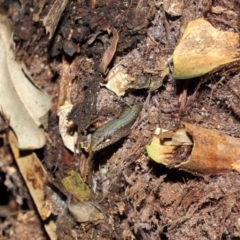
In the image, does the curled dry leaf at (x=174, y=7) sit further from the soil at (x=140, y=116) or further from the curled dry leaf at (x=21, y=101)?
the curled dry leaf at (x=21, y=101)

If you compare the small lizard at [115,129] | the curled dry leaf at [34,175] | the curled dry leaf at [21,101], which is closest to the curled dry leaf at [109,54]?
the small lizard at [115,129]

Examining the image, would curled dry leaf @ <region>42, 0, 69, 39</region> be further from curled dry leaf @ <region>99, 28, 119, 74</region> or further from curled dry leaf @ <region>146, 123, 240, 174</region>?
curled dry leaf @ <region>146, 123, 240, 174</region>

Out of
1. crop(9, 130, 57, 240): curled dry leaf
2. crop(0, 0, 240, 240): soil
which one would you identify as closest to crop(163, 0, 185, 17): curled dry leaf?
crop(0, 0, 240, 240): soil

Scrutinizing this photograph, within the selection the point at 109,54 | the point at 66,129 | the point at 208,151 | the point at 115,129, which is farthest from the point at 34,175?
the point at 208,151

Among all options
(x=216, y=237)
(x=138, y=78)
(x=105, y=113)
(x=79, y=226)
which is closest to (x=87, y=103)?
(x=105, y=113)

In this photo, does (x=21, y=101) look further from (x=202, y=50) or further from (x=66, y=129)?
(x=202, y=50)

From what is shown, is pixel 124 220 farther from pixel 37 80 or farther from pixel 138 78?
pixel 37 80
